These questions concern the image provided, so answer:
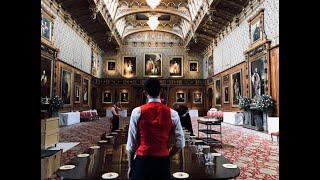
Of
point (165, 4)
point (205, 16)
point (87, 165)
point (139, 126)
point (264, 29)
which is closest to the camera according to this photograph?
point (139, 126)

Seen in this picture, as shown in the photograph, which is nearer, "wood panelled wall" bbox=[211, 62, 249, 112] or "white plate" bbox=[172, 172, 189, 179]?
"white plate" bbox=[172, 172, 189, 179]

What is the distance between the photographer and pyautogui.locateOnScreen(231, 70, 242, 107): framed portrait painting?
1538cm

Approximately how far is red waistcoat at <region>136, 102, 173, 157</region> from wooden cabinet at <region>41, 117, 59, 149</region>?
5177 mm

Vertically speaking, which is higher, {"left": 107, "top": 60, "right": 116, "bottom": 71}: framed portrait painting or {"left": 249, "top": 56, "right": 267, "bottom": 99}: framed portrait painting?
{"left": 107, "top": 60, "right": 116, "bottom": 71}: framed portrait painting

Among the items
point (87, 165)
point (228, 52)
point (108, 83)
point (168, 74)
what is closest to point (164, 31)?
point (168, 74)

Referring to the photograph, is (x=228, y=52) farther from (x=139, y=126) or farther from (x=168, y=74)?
(x=139, y=126)

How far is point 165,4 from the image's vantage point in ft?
65.0

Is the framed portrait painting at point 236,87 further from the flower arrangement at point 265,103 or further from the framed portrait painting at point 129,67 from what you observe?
the framed portrait painting at point 129,67

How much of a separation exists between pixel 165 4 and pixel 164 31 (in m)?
5.50

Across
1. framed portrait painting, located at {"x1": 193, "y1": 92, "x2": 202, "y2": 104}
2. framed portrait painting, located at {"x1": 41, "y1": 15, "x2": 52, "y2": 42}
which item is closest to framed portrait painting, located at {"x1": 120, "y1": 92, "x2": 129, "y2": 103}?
framed portrait painting, located at {"x1": 193, "y1": 92, "x2": 202, "y2": 104}

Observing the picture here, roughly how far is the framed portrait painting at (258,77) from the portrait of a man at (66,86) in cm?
1031

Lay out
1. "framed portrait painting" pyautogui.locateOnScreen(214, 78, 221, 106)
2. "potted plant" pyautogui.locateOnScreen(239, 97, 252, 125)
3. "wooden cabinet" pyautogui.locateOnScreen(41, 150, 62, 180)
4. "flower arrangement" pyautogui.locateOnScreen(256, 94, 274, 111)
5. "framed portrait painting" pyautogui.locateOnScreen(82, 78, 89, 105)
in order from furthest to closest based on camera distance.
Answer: "framed portrait painting" pyautogui.locateOnScreen(214, 78, 221, 106), "framed portrait painting" pyautogui.locateOnScreen(82, 78, 89, 105), "potted plant" pyautogui.locateOnScreen(239, 97, 252, 125), "flower arrangement" pyautogui.locateOnScreen(256, 94, 274, 111), "wooden cabinet" pyautogui.locateOnScreen(41, 150, 62, 180)

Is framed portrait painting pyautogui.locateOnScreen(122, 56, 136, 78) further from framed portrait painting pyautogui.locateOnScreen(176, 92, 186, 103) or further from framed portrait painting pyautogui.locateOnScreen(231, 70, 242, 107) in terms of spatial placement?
framed portrait painting pyautogui.locateOnScreen(231, 70, 242, 107)
